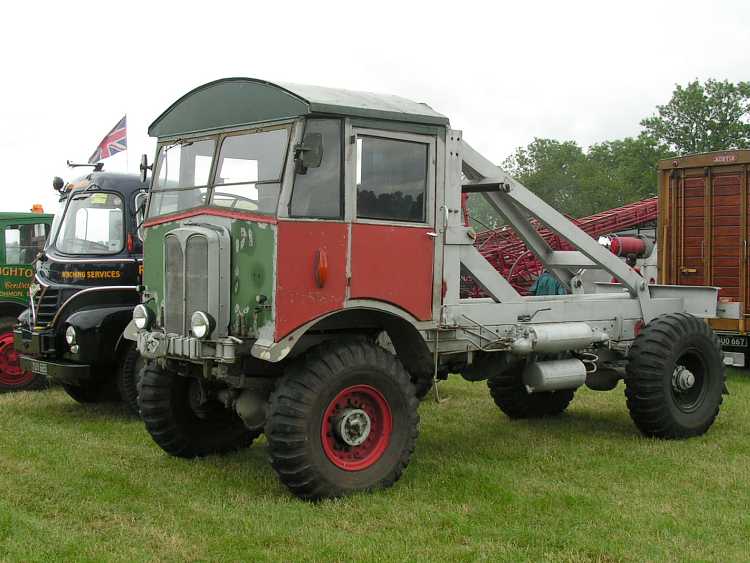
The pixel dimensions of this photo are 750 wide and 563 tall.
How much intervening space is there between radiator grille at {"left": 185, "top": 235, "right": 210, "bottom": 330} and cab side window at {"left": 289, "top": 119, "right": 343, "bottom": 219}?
2.44ft

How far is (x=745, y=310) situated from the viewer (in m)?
11.4

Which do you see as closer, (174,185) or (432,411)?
(174,185)

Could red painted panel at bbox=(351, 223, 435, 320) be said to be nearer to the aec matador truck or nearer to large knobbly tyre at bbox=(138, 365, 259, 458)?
the aec matador truck


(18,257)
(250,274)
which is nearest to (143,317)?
(250,274)

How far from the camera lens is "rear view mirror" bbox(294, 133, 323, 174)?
18.7 feet

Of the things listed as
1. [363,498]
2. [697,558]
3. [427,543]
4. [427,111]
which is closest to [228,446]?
[363,498]

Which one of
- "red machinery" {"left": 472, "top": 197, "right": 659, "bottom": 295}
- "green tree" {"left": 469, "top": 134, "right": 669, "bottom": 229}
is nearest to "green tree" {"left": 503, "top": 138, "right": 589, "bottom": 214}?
"green tree" {"left": 469, "top": 134, "right": 669, "bottom": 229}

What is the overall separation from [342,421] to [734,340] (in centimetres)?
735

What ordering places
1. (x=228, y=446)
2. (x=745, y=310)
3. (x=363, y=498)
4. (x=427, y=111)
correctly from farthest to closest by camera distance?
(x=745, y=310), (x=228, y=446), (x=427, y=111), (x=363, y=498)

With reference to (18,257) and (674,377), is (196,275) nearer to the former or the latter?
(674,377)

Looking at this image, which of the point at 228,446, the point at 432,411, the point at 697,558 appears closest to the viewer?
the point at 697,558

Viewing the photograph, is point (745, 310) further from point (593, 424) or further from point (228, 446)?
point (228, 446)

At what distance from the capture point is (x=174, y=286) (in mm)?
6348

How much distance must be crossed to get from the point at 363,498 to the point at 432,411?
3.59 meters
